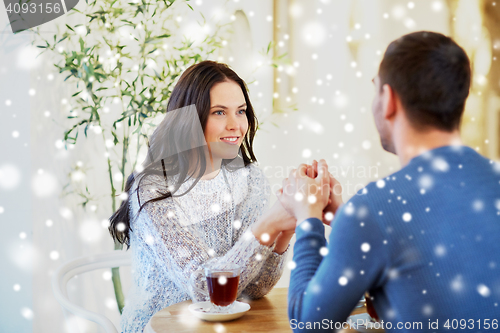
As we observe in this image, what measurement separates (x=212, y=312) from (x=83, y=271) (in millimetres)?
711

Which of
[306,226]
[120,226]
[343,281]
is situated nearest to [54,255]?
[120,226]

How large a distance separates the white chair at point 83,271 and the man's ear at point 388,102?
3.21 ft

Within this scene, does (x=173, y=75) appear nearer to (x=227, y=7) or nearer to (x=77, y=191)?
(x=227, y=7)

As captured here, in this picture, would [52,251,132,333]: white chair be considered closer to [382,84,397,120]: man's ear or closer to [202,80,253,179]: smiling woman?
[202,80,253,179]: smiling woman

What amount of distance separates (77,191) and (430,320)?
1999 mm

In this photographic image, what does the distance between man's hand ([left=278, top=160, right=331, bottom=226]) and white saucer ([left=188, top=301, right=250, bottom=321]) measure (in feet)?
0.83

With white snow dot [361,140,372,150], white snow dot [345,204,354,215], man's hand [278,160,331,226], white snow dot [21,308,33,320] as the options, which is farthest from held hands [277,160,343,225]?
white snow dot [21,308,33,320]

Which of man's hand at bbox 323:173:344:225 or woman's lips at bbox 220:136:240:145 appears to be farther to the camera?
woman's lips at bbox 220:136:240:145

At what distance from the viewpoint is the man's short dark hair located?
2.20 feet

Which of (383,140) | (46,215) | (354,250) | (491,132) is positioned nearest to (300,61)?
(491,132)

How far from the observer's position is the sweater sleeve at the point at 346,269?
0.63m

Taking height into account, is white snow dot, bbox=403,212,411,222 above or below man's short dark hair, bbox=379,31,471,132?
below

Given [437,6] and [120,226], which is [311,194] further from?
[437,6]

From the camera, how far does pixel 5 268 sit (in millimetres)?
2084
